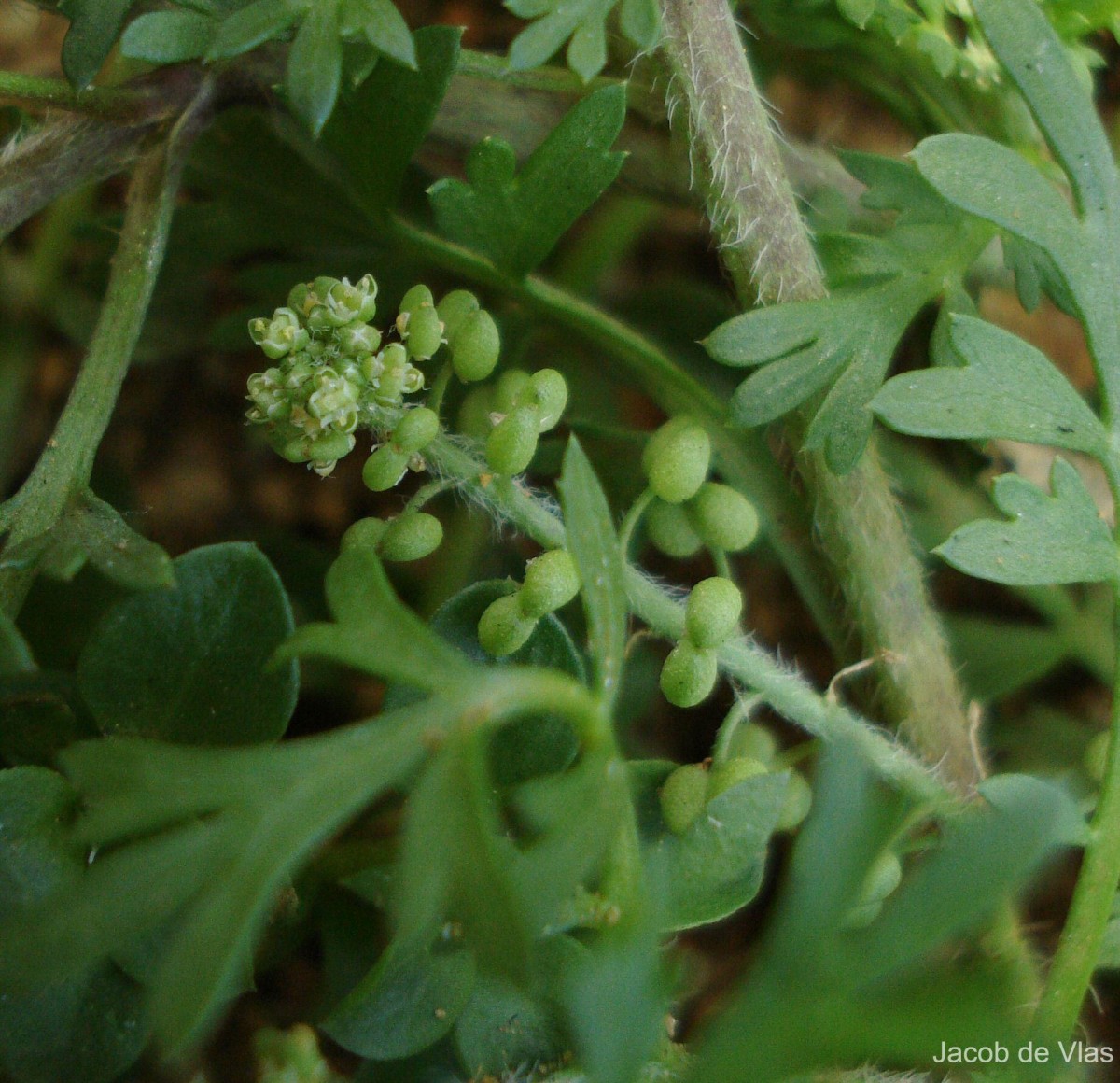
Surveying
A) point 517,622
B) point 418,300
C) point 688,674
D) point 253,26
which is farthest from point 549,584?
point 253,26

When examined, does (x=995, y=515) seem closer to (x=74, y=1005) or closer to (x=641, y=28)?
(x=641, y=28)

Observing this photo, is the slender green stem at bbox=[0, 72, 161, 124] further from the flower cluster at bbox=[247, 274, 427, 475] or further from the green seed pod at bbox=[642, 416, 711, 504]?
the green seed pod at bbox=[642, 416, 711, 504]

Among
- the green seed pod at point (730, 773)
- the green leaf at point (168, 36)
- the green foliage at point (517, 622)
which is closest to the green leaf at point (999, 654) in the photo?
the green foliage at point (517, 622)

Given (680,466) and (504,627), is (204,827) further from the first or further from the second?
(680,466)

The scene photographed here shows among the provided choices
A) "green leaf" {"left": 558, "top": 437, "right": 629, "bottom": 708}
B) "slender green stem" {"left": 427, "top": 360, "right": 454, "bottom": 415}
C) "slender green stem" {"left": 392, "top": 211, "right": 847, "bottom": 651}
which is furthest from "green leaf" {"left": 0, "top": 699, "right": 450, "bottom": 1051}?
"slender green stem" {"left": 392, "top": 211, "right": 847, "bottom": 651}

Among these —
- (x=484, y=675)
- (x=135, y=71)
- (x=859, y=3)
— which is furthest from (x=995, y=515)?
(x=135, y=71)
